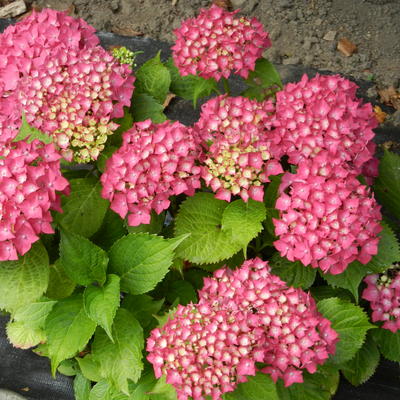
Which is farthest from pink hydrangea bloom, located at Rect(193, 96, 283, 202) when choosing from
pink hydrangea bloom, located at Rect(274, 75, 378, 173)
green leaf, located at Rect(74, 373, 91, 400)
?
green leaf, located at Rect(74, 373, 91, 400)

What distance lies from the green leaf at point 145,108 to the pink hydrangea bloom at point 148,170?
25cm

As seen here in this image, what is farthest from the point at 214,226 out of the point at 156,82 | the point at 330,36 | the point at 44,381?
the point at 330,36

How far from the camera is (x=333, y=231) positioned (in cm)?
150

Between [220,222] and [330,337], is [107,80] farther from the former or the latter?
[330,337]

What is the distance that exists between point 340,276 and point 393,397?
875 millimetres

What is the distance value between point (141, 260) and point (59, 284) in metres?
0.28

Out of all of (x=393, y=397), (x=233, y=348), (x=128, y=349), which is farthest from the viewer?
(x=393, y=397)

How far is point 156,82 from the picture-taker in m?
1.97

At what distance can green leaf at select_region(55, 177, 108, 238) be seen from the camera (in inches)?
66.6

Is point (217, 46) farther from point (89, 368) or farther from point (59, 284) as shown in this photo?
point (89, 368)

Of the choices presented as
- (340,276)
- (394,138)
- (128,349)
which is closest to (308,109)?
(340,276)

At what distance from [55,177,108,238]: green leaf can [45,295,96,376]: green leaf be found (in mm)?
205

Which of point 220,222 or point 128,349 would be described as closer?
point 128,349

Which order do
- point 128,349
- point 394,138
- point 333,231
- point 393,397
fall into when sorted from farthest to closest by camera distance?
point 394,138, point 393,397, point 128,349, point 333,231
